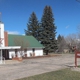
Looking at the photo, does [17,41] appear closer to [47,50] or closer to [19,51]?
[19,51]

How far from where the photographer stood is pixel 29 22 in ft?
205

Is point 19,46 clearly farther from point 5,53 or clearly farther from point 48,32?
point 48,32

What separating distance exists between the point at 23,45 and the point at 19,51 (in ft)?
7.75

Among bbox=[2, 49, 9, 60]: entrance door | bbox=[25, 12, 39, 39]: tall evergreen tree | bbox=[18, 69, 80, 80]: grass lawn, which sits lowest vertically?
bbox=[18, 69, 80, 80]: grass lawn

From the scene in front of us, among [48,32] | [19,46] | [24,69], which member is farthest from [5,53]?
[24,69]

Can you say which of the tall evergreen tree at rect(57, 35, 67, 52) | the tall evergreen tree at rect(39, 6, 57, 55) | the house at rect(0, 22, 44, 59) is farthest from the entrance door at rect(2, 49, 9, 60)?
the tall evergreen tree at rect(57, 35, 67, 52)

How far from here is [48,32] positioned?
50.0 metres

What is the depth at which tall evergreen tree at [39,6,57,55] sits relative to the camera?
49097 millimetres

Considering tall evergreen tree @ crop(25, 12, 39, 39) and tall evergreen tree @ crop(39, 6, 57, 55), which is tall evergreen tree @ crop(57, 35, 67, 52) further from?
tall evergreen tree @ crop(39, 6, 57, 55)

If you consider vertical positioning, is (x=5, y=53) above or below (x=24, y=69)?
above

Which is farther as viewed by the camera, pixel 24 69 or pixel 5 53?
pixel 5 53

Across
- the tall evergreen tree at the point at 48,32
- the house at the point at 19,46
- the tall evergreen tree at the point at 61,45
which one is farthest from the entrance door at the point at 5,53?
the tall evergreen tree at the point at 61,45

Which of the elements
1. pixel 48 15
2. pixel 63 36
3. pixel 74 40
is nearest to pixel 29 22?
pixel 48 15

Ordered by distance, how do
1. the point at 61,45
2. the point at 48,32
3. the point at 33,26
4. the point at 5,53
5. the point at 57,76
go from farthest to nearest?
the point at 61,45
the point at 33,26
the point at 48,32
the point at 5,53
the point at 57,76
